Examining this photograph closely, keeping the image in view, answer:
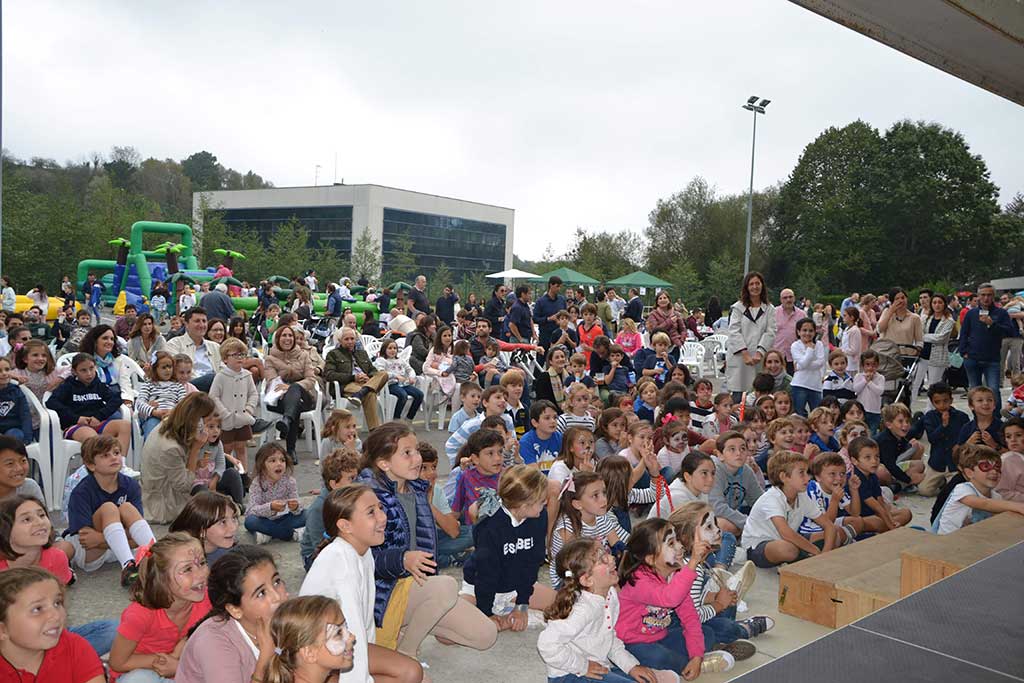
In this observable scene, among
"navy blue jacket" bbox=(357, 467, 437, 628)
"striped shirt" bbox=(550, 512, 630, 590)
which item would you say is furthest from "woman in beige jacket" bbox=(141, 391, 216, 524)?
"striped shirt" bbox=(550, 512, 630, 590)

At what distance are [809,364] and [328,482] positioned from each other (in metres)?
6.06

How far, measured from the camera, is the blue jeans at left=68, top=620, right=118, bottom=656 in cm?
362

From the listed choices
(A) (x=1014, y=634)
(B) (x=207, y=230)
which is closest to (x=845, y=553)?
(A) (x=1014, y=634)

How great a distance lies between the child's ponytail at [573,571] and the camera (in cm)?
341

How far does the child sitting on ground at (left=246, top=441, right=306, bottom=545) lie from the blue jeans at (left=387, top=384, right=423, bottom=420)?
4.12m

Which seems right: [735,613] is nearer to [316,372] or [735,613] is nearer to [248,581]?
[248,581]

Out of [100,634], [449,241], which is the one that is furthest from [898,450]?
[449,241]

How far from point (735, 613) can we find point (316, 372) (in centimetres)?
566

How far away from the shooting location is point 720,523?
5.65 metres

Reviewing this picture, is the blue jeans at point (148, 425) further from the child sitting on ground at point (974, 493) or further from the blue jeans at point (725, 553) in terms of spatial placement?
the child sitting on ground at point (974, 493)

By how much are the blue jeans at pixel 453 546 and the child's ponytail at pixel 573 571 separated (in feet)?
6.15

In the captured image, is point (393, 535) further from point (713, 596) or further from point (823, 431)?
point (823, 431)

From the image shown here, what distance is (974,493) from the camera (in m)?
5.79

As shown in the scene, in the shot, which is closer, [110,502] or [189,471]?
[110,502]
